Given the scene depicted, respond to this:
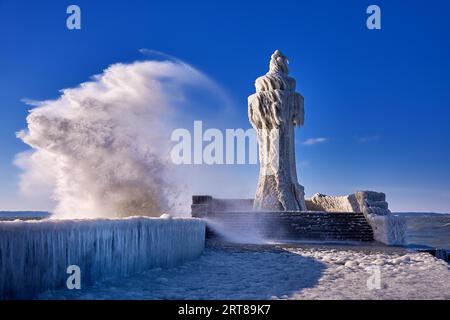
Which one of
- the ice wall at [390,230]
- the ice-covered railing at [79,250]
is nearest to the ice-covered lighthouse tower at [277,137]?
the ice wall at [390,230]

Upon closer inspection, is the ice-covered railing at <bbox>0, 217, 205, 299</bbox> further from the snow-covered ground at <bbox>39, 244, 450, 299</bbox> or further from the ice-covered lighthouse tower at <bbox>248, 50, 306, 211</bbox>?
the ice-covered lighthouse tower at <bbox>248, 50, 306, 211</bbox>

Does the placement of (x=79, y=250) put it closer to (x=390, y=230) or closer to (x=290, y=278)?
(x=290, y=278)

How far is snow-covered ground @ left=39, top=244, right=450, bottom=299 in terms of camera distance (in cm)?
726

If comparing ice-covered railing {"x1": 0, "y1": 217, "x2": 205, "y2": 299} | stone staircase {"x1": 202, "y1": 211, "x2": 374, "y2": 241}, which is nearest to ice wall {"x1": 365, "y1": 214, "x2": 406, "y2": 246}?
stone staircase {"x1": 202, "y1": 211, "x2": 374, "y2": 241}

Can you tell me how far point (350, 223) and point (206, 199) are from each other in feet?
19.3

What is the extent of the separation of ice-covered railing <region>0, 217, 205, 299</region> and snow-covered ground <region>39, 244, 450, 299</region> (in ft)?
0.71

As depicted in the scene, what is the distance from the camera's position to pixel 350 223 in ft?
60.3

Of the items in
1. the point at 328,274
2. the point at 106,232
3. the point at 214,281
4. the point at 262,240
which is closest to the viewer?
the point at 106,232

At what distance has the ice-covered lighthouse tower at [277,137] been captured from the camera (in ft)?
82.3

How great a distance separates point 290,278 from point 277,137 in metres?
16.8

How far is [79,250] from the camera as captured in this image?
23.4 feet

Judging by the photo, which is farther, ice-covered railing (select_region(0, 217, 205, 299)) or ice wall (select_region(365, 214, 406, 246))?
ice wall (select_region(365, 214, 406, 246))
